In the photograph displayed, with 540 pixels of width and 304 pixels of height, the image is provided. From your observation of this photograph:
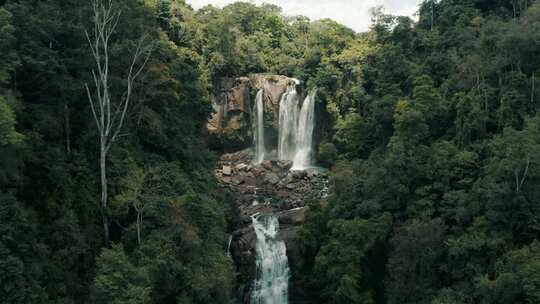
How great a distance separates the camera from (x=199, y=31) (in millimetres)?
41812

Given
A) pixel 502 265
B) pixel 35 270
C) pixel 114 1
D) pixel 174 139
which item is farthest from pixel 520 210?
pixel 114 1

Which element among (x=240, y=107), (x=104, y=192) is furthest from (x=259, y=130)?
(x=104, y=192)

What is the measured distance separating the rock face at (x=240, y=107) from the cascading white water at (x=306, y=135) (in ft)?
7.49

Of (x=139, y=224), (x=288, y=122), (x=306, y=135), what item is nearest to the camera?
(x=139, y=224)

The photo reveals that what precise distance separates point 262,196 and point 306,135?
8.22 metres

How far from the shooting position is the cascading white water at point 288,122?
4100 centimetres

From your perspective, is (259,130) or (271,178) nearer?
(271,178)

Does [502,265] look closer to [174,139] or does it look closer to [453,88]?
[453,88]

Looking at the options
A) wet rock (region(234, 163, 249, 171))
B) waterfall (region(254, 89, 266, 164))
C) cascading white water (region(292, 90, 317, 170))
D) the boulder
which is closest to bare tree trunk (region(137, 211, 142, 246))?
the boulder

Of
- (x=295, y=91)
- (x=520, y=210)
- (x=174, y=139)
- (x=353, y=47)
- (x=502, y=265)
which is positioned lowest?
(x=502, y=265)

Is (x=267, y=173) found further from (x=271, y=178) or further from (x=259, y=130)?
(x=259, y=130)

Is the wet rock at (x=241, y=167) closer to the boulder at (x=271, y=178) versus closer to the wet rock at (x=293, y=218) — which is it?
the boulder at (x=271, y=178)

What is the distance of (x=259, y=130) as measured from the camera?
42.0m

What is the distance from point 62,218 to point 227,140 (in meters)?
22.5
